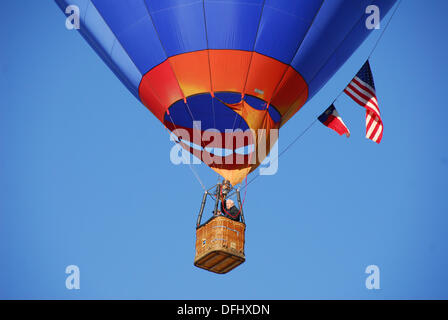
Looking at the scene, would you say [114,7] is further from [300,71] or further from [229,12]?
[300,71]

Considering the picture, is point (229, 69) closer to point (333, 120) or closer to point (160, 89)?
point (160, 89)

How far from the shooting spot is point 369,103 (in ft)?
37.2

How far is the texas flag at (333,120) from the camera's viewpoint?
1145cm

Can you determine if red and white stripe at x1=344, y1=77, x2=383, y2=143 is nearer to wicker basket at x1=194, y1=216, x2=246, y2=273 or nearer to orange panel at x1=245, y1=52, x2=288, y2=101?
orange panel at x1=245, y1=52, x2=288, y2=101

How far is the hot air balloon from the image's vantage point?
959 centimetres

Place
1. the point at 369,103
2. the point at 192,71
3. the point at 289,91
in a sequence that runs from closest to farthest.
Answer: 1. the point at 192,71
2. the point at 289,91
3. the point at 369,103

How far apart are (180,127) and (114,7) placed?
7.10 ft

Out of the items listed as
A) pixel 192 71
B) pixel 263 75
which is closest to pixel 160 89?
pixel 192 71

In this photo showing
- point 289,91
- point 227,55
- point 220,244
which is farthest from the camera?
point 289,91

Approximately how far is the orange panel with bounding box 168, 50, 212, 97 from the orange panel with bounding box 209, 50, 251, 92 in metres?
0.11

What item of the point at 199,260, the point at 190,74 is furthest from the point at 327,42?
the point at 199,260

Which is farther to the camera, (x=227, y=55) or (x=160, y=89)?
(x=160, y=89)

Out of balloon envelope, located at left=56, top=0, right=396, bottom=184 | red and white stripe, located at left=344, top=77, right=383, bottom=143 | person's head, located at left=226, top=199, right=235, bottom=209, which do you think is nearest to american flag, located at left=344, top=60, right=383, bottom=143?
red and white stripe, located at left=344, top=77, right=383, bottom=143

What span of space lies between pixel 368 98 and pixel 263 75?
2.45m
